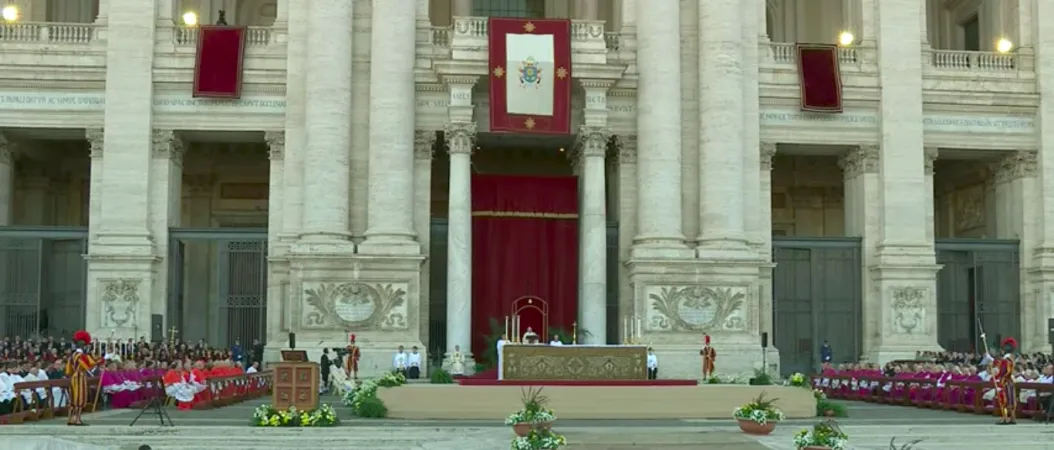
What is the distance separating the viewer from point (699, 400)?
1049 inches

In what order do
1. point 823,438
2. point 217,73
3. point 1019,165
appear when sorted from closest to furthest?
point 823,438
point 217,73
point 1019,165

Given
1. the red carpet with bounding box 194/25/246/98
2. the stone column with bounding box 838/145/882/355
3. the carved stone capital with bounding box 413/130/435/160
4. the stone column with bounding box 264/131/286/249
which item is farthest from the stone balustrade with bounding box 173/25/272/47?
the stone column with bounding box 838/145/882/355

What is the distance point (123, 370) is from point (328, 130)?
12102 millimetres

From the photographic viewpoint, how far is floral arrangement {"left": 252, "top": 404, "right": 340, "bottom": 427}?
74.5 feet

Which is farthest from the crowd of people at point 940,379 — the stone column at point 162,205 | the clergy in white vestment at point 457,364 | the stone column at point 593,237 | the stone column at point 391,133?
the stone column at point 162,205

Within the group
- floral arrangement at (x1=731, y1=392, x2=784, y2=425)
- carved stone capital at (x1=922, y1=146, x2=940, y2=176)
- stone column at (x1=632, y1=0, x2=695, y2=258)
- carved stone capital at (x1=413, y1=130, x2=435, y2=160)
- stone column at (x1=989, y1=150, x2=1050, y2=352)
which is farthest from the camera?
carved stone capital at (x1=922, y1=146, x2=940, y2=176)

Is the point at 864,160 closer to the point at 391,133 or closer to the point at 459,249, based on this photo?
the point at 459,249

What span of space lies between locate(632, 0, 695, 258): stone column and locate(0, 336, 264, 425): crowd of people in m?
12.2

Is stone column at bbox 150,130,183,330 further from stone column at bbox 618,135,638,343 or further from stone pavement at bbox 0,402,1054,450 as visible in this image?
stone pavement at bbox 0,402,1054,450

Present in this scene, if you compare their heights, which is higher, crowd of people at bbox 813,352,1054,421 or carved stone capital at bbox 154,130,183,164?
carved stone capital at bbox 154,130,183,164

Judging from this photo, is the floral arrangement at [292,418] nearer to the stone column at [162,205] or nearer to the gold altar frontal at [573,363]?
the gold altar frontal at [573,363]

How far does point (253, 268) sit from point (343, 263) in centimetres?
391

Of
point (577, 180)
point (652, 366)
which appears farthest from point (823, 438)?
point (577, 180)

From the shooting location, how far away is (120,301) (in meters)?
38.5
